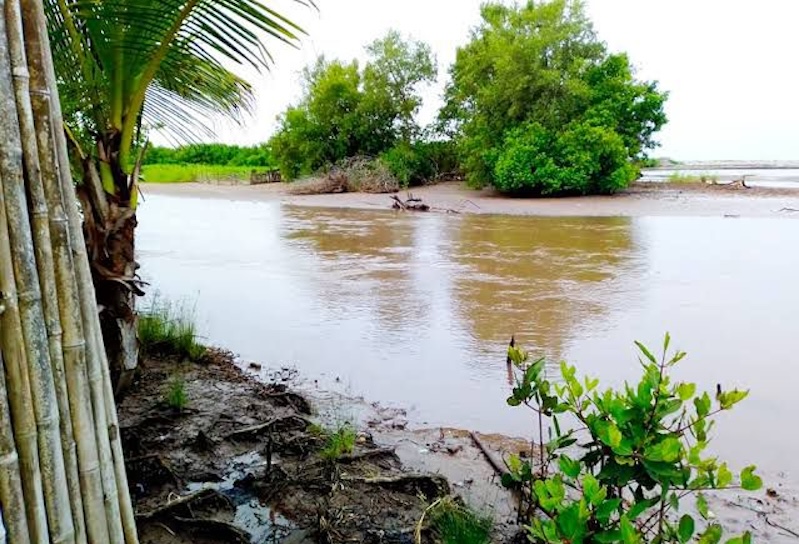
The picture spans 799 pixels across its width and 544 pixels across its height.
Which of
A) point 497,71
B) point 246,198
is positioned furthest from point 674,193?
point 246,198

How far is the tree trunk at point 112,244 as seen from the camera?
3.43 meters

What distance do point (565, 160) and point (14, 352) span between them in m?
19.2

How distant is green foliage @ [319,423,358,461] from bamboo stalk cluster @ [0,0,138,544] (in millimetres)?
1375

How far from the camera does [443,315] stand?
262 inches

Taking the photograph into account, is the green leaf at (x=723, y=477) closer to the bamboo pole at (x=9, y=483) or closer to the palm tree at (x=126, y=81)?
the bamboo pole at (x=9, y=483)

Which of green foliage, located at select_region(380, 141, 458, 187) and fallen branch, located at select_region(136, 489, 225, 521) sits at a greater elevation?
green foliage, located at select_region(380, 141, 458, 187)

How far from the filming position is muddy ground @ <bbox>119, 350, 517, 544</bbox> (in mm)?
2533

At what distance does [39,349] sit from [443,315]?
523cm

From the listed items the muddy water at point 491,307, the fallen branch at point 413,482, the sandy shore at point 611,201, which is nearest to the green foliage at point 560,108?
the sandy shore at point 611,201

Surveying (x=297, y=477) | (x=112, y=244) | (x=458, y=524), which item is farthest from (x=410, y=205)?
(x=458, y=524)

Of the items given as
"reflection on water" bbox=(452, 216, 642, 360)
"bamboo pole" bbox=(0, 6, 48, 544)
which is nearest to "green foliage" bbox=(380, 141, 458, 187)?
"reflection on water" bbox=(452, 216, 642, 360)

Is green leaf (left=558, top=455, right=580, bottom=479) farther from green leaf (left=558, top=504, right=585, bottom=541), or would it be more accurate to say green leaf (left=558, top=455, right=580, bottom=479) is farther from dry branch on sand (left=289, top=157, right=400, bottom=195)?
dry branch on sand (left=289, top=157, right=400, bottom=195)

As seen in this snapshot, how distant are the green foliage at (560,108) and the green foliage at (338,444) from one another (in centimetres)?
1710

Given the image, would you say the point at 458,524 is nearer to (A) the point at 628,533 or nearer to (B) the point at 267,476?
(A) the point at 628,533
